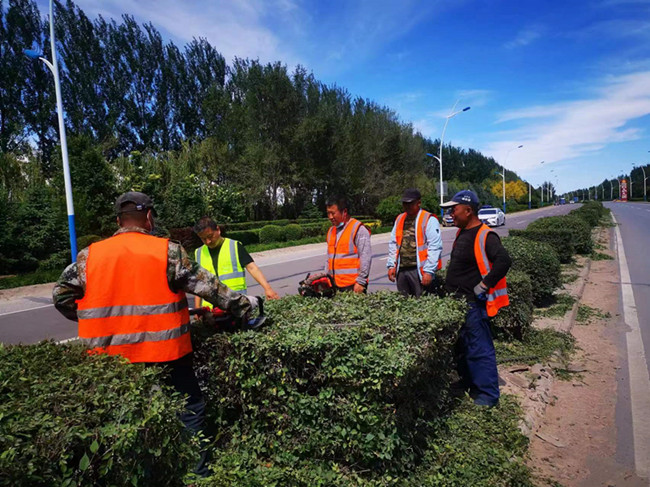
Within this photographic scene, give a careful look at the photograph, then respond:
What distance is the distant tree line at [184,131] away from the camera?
72.9 feet

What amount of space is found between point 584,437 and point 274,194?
30.3m

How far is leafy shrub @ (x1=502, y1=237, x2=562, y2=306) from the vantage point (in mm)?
6957

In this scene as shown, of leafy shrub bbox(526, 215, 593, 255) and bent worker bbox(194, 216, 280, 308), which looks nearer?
bent worker bbox(194, 216, 280, 308)

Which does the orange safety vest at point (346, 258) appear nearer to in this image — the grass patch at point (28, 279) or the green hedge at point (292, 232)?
the grass patch at point (28, 279)

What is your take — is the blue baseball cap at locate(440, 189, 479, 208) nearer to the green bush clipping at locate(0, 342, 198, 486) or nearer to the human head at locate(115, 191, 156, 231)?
the human head at locate(115, 191, 156, 231)

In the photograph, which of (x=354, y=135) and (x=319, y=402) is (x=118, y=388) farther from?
(x=354, y=135)

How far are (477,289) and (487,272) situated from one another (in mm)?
176

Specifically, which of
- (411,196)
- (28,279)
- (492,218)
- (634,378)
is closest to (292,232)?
(28,279)

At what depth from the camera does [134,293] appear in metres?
2.19

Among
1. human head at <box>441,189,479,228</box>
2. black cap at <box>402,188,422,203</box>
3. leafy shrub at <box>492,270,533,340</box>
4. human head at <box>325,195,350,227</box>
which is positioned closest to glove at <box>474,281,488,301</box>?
human head at <box>441,189,479,228</box>

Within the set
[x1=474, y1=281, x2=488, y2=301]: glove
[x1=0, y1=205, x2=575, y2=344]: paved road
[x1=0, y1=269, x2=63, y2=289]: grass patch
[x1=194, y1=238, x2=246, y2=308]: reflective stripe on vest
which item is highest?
[x1=194, y1=238, x2=246, y2=308]: reflective stripe on vest

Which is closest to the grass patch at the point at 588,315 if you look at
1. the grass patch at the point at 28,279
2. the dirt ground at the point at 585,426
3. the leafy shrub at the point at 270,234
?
the dirt ground at the point at 585,426

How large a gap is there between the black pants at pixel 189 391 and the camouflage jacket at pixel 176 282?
1.31 ft

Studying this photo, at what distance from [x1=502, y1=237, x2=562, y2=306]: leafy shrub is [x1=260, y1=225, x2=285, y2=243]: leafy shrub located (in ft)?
54.5
